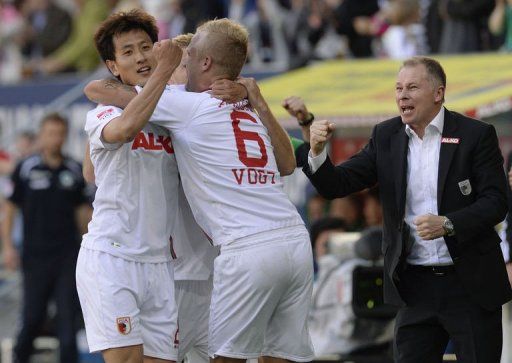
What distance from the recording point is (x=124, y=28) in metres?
6.92

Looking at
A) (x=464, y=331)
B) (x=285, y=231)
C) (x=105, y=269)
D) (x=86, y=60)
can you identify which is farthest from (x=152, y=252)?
(x=86, y=60)

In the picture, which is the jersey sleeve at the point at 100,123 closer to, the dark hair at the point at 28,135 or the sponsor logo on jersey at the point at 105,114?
the sponsor logo on jersey at the point at 105,114

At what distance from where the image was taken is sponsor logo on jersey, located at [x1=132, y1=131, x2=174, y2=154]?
669 cm

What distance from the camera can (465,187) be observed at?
6820 mm

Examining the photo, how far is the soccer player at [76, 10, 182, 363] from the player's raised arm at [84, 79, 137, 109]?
0.05 m

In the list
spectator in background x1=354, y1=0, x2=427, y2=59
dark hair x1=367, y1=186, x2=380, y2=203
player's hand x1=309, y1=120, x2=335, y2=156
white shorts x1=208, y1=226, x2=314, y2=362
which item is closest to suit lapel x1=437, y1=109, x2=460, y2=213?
player's hand x1=309, y1=120, x2=335, y2=156

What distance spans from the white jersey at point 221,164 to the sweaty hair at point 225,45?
189 millimetres

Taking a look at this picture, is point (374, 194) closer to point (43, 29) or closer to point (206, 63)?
point (206, 63)

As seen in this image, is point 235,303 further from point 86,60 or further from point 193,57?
point 86,60

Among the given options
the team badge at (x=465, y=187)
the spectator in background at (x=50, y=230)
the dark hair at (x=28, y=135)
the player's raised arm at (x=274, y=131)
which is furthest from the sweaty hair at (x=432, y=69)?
the dark hair at (x=28, y=135)

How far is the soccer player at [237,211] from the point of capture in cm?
658

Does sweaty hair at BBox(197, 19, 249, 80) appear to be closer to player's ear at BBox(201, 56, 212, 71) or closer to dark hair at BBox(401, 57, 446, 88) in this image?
player's ear at BBox(201, 56, 212, 71)

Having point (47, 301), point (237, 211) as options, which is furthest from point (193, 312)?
point (47, 301)

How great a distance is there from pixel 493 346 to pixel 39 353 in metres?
6.75
